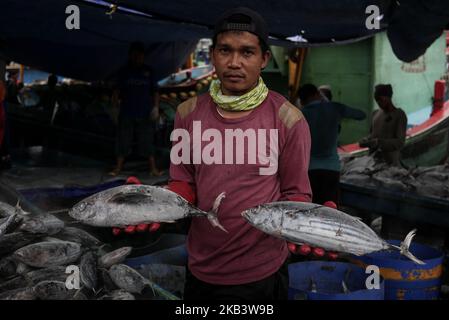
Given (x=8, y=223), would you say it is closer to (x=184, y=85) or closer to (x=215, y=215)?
(x=215, y=215)

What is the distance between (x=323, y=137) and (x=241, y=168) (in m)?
3.08

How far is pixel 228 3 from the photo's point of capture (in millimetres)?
4113

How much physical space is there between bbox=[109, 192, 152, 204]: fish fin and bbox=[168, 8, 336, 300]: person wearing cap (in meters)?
0.16

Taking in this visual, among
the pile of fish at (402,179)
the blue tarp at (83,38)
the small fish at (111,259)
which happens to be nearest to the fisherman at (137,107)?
the blue tarp at (83,38)

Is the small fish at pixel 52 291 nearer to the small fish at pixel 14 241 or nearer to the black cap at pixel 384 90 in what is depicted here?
the small fish at pixel 14 241

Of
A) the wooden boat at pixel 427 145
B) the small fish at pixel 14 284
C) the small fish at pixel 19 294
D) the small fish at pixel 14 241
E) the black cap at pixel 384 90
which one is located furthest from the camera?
the wooden boat at pixel 427 145

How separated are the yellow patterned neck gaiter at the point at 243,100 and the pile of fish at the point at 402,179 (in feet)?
11.6

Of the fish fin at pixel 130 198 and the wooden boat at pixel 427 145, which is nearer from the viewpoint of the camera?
the fish fin at pixel 130 198

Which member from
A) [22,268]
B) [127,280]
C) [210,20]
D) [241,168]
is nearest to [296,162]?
[241,168]

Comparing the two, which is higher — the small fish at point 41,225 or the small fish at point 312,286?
the small fish at point 41,225

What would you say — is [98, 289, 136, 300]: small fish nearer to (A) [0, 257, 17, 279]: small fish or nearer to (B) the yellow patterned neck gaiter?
(A) [0, 257, 17, 279]: small fish

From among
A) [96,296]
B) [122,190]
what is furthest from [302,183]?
[96,296]

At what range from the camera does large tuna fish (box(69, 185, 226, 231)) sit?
2.10 m

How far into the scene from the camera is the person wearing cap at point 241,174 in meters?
2.06
